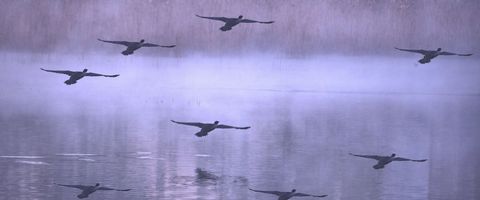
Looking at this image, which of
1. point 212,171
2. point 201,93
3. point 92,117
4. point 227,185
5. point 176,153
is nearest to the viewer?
point 227,185

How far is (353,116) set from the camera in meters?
81.8

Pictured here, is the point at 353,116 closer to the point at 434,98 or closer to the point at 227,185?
the point at 434,98

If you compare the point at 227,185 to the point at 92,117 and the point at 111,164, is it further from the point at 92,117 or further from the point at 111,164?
the point at 92,117

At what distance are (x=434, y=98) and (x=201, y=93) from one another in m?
21.5

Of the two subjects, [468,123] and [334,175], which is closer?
[334,175]

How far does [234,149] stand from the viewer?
5041 centimetres

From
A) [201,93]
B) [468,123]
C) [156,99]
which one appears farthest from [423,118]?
[201,93]

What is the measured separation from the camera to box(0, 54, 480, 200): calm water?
114 ft

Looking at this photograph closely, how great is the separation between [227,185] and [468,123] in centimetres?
4459

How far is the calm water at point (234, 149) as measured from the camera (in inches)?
1364

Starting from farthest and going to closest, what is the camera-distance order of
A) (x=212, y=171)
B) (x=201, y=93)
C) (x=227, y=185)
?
(x=201, y=93) < (x=212, y=171) < (x=227, y=185)

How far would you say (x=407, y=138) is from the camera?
197 ft

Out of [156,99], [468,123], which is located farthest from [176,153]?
[156,99]

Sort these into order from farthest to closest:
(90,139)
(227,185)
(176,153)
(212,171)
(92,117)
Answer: (92,117)
(90,139)
(176,153)
(212,171)
(227,185)
